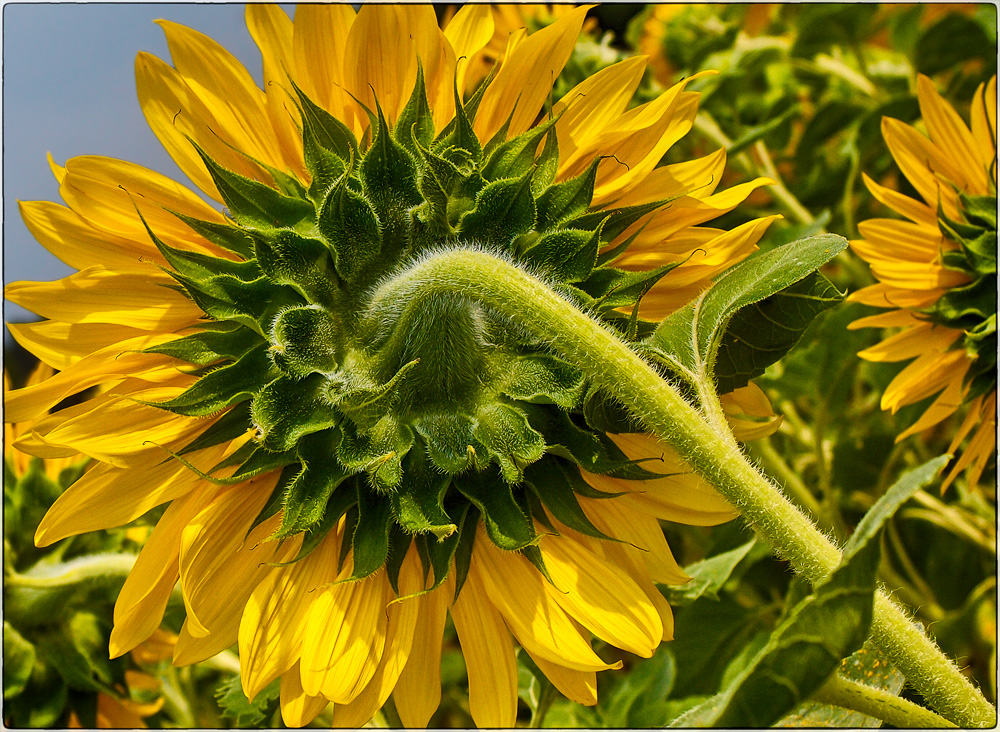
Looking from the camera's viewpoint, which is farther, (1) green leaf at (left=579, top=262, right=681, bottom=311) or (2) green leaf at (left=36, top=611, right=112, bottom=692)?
(2) green leaf at (left=36, top=611, right=112, bottom=692)

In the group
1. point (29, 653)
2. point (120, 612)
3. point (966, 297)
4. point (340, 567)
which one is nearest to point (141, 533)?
point (29, 653)

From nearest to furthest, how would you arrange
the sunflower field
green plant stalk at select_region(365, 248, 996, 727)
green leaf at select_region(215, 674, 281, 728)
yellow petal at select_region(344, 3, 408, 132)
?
green plant stalk at select_region(365, 248, 996, 727)
the sunflower field
yellow petal at select_region(344, 3, 408, 132)
green leaf at select_region(215, 674, 281, 728)

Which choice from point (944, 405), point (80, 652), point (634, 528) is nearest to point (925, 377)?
point (944, 405)

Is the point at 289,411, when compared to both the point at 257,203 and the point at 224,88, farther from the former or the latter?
the point at 224,88

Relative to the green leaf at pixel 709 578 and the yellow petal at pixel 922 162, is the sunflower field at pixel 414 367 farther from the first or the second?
the yellow petal at pixel 922 162

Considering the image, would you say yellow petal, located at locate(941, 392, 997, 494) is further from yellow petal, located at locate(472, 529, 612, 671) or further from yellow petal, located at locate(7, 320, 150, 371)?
yellow petal, located at locate(7, 320, 150, 371)

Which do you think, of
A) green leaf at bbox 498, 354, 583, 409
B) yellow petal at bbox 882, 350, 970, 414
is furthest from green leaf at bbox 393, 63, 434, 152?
yellow petal at bbox 882, 350, 970, 414

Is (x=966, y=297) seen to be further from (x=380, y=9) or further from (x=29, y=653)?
(x=29, y=653)
